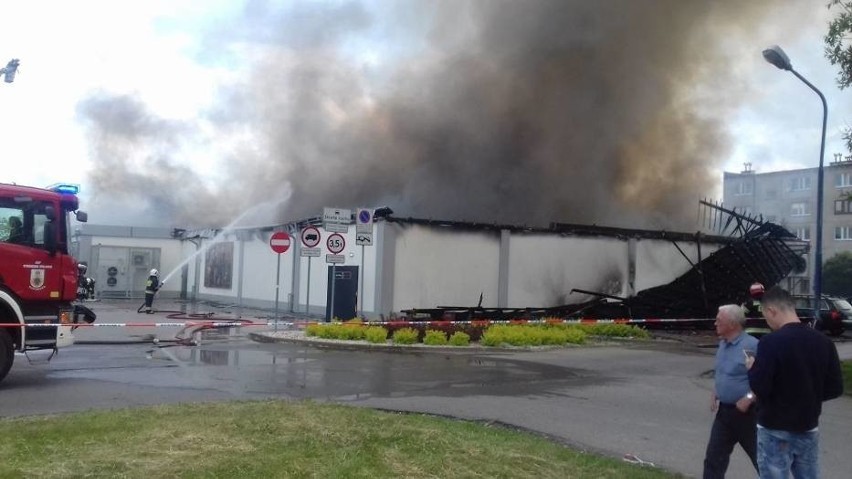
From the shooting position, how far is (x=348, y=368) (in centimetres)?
1120

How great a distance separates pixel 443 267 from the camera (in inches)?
786

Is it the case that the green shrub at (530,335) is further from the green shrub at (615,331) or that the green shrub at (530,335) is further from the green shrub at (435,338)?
the green shrub at (615,331)

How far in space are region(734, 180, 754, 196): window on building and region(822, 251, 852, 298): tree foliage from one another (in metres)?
10.0

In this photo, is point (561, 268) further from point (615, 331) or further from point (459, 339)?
point (459, 339)

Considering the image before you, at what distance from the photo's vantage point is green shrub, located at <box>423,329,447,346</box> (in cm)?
1418

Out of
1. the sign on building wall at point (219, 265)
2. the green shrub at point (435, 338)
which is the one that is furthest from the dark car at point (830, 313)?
the sign on building wall at point (219, 265)

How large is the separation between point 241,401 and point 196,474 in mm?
3169

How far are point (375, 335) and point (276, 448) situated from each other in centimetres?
911

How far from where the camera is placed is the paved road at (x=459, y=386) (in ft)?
23.2

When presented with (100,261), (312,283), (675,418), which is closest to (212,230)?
(100,261)

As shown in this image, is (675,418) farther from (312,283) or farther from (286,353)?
(312,283)

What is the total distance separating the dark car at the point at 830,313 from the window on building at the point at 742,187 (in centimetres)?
1671

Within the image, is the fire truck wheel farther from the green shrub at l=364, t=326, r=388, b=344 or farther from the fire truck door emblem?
the green shrub at l=364, t=326, r=388, b=344

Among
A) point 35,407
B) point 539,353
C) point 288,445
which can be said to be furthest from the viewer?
point 539,353
